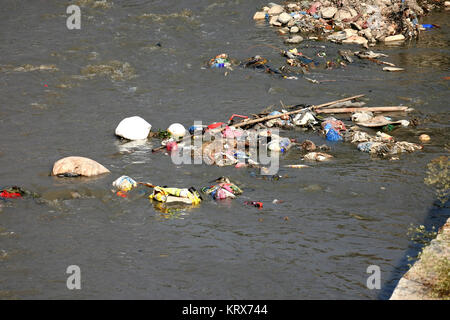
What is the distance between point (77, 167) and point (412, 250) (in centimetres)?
472

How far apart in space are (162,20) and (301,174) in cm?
872

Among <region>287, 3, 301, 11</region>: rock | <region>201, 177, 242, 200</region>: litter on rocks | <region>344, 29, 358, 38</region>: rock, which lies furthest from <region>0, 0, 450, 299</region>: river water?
<region>287, 3, 301, 11</region>: rock

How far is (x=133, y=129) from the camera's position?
912cm

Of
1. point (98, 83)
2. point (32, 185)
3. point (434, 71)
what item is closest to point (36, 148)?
point (32, 185)

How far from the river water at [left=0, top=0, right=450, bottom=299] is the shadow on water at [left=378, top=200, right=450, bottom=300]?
0.02 m

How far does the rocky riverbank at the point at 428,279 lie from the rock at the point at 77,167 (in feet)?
15.4

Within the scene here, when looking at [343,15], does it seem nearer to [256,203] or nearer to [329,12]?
[329,12]

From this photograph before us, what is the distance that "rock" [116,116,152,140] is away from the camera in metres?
9.12

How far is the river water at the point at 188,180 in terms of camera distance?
5.59 metres

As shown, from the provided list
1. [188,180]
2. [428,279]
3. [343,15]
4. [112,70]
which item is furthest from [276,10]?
[428,279]

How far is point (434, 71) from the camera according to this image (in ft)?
39.4

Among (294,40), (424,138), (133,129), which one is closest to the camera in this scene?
(424,138)

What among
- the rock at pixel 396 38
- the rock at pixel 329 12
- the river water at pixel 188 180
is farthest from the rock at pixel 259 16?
the rock at pixel 396 38

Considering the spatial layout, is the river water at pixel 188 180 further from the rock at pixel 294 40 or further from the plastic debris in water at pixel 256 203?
the rock at pixel 294 40
